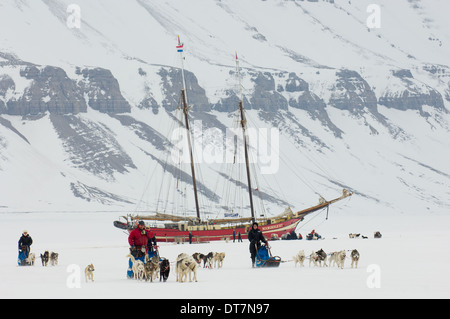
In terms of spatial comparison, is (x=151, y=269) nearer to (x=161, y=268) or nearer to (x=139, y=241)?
(x=161, y=268)

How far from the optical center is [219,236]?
9100 centimetres

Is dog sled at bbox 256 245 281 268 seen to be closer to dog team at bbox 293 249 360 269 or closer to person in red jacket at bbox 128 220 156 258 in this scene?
dog team at bbox 293 249 360 269

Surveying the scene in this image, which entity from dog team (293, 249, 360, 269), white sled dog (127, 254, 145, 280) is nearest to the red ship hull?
dog team (293, 249, 360, 269)

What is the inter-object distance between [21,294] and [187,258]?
581cm

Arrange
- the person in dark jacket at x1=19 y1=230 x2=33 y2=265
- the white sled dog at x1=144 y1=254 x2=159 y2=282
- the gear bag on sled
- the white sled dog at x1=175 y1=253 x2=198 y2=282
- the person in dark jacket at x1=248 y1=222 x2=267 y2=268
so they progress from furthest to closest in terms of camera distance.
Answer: the person in dark jacket at x1=19 y1=230 x2=33 y2=265 → the person in dark jacket at x1=248 y1=222 x2=267 y2=268 → the gear bag on sled → the white sled dog at x1=144 y1=254 x2=159 y2=282 → the white sled dog at x1=175 y1=253 x2=198 y2=282

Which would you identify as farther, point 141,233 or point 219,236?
point 219,236

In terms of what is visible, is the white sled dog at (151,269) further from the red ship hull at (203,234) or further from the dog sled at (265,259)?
the red ship hull at (203,234)

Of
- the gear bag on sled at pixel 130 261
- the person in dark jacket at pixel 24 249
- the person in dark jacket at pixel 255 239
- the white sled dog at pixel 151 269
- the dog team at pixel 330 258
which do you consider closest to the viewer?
the white sled dog at pixel 151 269

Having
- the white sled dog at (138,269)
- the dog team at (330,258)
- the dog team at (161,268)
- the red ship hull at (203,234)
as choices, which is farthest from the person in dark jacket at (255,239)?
the red ship hull at (203,234)
